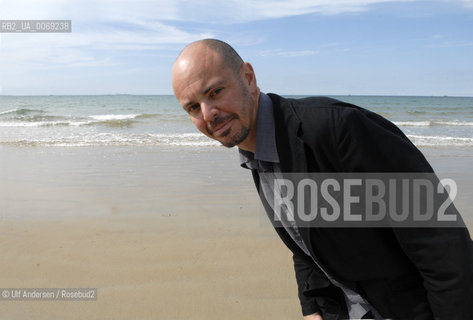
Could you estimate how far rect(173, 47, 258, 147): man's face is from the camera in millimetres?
1399

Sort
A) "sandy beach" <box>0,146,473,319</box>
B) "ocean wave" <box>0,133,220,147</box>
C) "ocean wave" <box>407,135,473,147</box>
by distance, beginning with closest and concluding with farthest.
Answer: "sandy beach" <box>0,146,473,319</box> < "ocean wave" <box>0,133,220,147</box> < "ocean wave" <box>407,135,473,147</box>

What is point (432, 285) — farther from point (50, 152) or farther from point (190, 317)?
→ point (50, 152)

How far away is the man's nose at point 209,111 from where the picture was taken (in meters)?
1.43

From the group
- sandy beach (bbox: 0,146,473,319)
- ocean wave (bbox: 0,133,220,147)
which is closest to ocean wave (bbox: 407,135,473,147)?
sandy beach (bbox: 0,146,473,319)

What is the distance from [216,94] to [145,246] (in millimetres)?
3579

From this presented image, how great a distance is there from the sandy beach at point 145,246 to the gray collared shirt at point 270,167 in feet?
6.42

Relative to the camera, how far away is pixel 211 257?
4.39 metres

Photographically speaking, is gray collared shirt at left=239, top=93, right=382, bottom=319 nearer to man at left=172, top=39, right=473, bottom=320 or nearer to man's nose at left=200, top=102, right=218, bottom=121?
man at left=172, top=39, right=473, bottom=320

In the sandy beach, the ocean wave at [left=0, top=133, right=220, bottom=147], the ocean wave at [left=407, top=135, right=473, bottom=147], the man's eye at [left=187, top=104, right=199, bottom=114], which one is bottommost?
the ocean wave at [left=0, top=133, right=220, bottom=147]

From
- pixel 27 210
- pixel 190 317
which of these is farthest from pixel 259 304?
pixel 27 210

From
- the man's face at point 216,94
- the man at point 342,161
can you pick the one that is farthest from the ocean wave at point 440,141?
the man's face at point 216,94

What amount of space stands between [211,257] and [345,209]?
3234mm

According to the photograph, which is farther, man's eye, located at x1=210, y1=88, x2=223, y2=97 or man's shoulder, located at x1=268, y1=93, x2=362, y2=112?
man's eye, located at x1=210, y1=88, x2=223, y2=97

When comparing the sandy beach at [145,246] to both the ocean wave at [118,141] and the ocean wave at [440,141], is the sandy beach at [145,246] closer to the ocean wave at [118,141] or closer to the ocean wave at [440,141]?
the ocean wave at [118,141]
